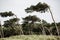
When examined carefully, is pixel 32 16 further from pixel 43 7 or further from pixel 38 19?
pixel 43 7

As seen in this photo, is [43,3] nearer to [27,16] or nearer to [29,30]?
[27,16]

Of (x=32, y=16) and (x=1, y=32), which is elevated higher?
(x=32, y=16)

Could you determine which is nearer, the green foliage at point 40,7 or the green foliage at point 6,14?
the green foliage at point 40,7

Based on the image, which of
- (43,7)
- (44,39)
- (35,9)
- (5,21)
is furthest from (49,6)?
(5,21)

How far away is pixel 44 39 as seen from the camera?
12070mm

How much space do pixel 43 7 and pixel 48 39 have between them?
10899 millimetres

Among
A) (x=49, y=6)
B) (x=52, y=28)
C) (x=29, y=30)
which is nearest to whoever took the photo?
(x=49, y=6)

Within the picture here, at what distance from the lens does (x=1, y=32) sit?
4616cm

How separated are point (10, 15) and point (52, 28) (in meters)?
14.9

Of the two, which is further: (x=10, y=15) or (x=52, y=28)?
(x=52, y=28)

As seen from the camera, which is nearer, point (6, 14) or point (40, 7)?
point (40, 7)

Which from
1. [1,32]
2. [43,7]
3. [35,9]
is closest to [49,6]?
[43,7]

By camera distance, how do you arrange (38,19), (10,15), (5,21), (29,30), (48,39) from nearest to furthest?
(48,39)
(10,15)
(38,19)
(5,21)
(29,30)

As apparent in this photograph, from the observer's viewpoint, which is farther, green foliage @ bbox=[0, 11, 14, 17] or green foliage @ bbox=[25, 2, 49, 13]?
green foliage @ bbox=[0, 11, 14, 17]
